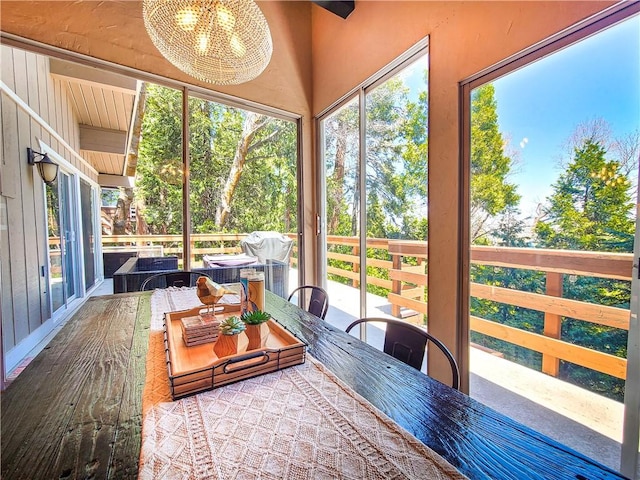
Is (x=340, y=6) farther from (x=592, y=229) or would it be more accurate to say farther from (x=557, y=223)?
(x=592, y=229)

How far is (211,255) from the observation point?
9.30 ft

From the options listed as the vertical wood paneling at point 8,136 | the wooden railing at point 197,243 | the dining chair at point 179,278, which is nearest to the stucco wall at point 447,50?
the dining chair at point 179,278

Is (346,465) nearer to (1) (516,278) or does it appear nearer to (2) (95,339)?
(2) (95,339)

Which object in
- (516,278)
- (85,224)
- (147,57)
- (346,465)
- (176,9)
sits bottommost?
(346,465)

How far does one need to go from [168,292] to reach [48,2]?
7.22ft

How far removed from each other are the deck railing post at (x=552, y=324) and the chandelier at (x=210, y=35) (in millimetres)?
1965

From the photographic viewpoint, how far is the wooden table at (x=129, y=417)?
0.54 metres

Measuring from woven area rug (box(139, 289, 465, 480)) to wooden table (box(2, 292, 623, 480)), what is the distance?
0.04 m

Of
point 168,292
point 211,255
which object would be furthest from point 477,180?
point 211,255

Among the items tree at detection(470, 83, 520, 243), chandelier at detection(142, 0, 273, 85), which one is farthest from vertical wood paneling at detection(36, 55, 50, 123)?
tree at detection(470, 83, 520, 243)

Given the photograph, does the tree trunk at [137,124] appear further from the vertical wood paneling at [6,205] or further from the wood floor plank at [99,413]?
the wood floor plank at [99,413]

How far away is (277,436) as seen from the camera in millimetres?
603

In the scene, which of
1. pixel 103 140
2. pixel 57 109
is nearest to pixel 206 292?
pixel 57 109

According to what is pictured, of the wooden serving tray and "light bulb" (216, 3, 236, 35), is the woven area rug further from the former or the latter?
"light bulb" (216, 3, 236, 35)
